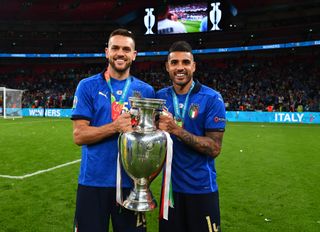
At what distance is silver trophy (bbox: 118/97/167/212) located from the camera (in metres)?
1.90

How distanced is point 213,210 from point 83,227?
3.06 ft

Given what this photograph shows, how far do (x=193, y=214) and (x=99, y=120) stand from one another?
957mm

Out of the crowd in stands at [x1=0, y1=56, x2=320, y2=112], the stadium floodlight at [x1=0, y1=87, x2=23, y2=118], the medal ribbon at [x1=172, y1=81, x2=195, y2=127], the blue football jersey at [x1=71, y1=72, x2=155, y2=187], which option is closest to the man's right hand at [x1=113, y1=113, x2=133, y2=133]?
the blue football jersey at [x1=71, y1=72, x2=155, y2=187]

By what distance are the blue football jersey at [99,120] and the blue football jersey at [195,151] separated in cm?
37

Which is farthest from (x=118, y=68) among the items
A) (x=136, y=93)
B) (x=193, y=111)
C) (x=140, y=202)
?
(x=140, y=202)

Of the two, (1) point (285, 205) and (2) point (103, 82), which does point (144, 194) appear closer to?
(2) point (103, 82)

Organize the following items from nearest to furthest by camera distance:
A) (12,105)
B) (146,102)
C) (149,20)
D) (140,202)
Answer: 1. (146,102)
2. (140,202)
3. (12,105)
4. (149,20)

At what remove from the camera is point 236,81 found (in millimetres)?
28328

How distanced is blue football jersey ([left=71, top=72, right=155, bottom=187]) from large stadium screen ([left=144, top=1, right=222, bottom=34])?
23.1 m

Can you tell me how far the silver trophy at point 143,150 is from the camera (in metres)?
1.90

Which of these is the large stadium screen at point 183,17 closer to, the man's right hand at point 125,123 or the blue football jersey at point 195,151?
the blue football jersey at point 195,151

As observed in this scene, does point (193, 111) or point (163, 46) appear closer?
point (193, 111)

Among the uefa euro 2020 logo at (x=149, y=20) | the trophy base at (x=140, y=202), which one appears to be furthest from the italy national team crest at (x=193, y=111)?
the uefa euro 2020 logo at (x=149, y=20)

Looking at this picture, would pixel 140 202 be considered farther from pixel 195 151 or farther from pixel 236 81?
pixel 236 81
